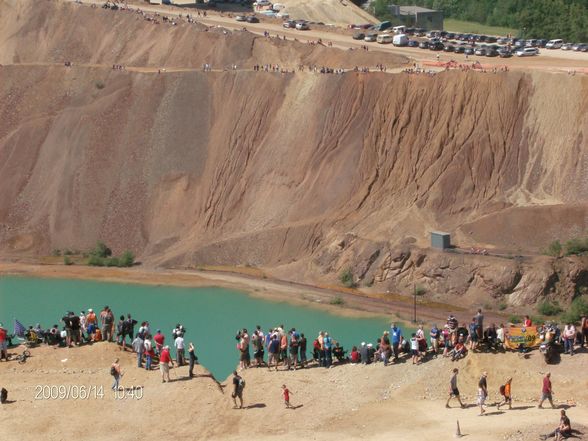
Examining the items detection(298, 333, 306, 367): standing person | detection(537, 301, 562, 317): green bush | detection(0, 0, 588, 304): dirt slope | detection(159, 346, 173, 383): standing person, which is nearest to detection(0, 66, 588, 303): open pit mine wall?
detection(0, 0, 588, 304): dirt slope

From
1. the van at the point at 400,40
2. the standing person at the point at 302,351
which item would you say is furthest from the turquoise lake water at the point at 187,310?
the van at the point at 400,40

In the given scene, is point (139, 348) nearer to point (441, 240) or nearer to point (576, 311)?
point (576, 311)

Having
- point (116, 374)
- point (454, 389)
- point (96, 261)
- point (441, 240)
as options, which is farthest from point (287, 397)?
point (96, 261)

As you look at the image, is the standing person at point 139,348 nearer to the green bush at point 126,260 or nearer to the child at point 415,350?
the child at point 415,350

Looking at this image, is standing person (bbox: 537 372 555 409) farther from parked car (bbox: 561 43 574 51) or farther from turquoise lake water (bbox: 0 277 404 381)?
parked car (bbox: 561 43 574 51)

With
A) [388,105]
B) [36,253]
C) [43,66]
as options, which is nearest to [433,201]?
[388,105]
